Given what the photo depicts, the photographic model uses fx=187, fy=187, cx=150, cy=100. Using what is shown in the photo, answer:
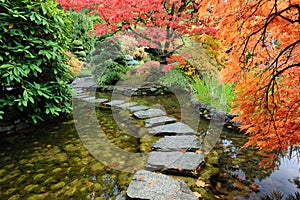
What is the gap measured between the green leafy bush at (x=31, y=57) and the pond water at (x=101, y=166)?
551mm

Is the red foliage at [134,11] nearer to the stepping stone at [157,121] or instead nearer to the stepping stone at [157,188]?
the stepping stone at [157,121]

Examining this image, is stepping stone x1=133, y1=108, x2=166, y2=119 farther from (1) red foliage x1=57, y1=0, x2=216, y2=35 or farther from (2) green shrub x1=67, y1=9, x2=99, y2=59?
(2) green shrub x1=67, y1=9, x2=99, y2=59

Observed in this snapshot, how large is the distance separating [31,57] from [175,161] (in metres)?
2.35

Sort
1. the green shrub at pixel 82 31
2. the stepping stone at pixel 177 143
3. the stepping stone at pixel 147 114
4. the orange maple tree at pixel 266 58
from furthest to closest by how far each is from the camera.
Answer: the green shrub at pixel 82 31 < the stepping stone at pixel 147 114 < the stepping stone at pixel 177 143 < the orange maple tree at pixel 266 58

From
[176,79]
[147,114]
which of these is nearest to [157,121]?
[147,114]

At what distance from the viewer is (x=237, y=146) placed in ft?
8.91

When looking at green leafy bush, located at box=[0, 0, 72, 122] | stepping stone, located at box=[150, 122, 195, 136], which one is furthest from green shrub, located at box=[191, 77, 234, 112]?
green leafy bush, located at box=[0, 0, 72, 122]

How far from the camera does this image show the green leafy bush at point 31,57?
2.45 metres

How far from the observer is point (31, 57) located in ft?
8.45

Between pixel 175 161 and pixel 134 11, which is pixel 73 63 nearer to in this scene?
pixel 134 11

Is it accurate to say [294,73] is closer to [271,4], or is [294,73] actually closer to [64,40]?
[271,4]

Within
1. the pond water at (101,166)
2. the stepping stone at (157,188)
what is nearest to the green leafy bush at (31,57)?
the pond water at (101,166)

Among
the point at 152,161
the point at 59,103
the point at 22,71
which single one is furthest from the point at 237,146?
the point at 22,71

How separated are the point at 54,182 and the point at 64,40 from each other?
231 cm
